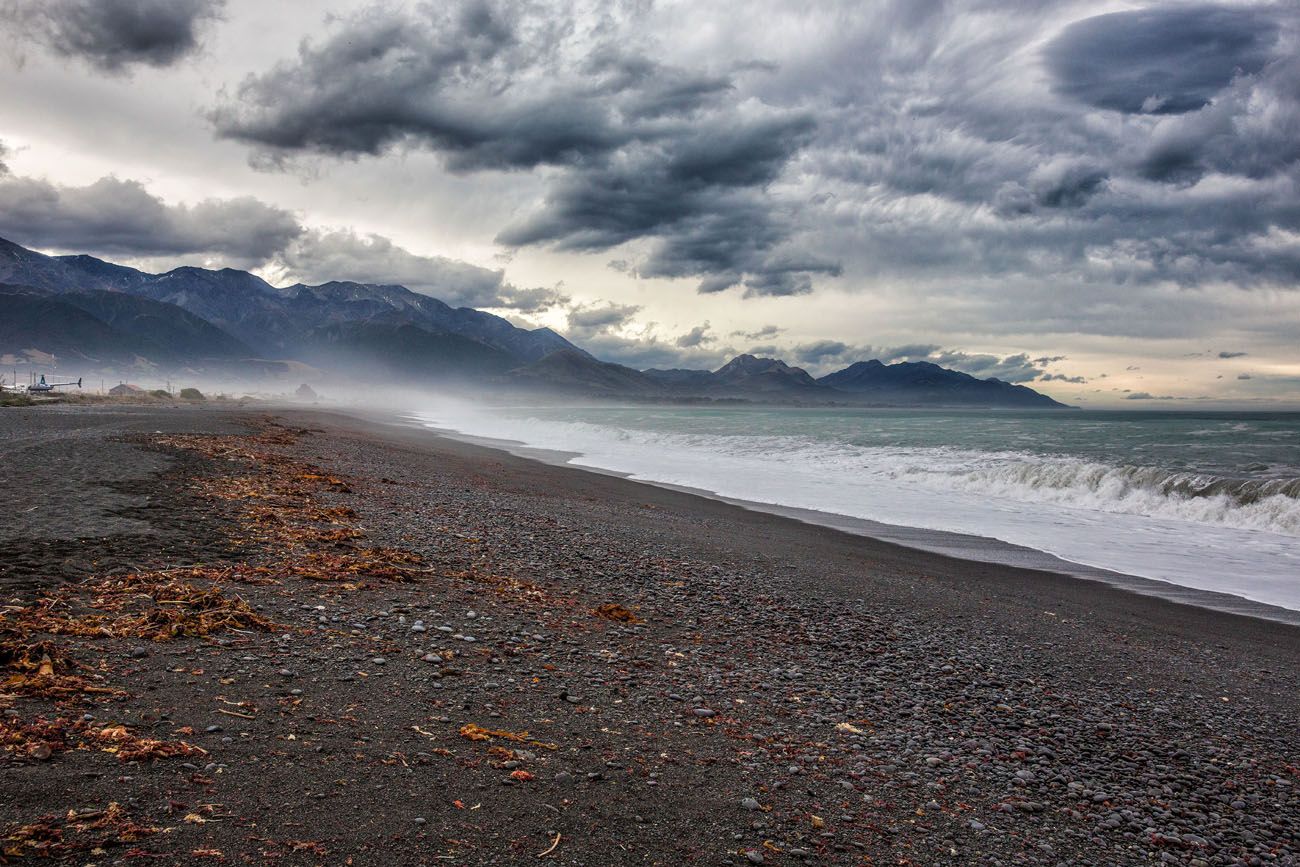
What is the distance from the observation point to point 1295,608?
35.0ft

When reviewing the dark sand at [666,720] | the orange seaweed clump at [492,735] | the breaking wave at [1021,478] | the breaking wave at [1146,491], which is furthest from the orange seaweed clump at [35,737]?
the breaking wave at [1146,491]

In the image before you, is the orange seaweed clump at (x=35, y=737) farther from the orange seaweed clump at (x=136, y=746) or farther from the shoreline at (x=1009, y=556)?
the shoreline at (x=1009, y=556)

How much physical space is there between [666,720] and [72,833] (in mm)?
3361

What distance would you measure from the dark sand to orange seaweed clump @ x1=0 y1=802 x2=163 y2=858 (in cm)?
6

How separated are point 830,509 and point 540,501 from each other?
839cm

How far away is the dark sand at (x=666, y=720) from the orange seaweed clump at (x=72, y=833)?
6 cm

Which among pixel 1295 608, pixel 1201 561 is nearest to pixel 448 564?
pixel 1295 608

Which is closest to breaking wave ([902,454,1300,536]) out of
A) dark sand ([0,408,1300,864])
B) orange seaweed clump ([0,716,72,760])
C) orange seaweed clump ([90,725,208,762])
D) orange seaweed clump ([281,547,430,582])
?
dark sand ([0,408,1300,864])

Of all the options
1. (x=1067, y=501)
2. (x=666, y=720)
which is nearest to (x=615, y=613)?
(x=666, y=720)

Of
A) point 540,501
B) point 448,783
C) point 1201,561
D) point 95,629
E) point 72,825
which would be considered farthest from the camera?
point 540,501

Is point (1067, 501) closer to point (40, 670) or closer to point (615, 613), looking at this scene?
point (615, 613)

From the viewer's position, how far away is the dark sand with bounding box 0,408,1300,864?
3537mm

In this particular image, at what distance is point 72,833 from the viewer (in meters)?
2.96

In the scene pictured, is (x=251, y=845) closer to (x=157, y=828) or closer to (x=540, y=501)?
(x=157, y=828)
